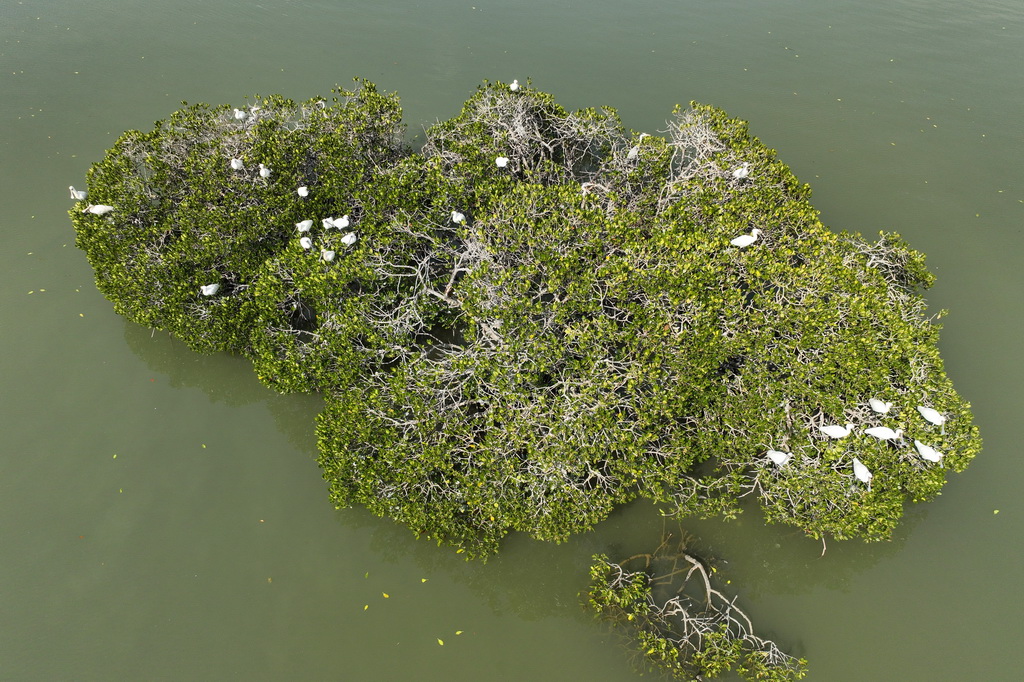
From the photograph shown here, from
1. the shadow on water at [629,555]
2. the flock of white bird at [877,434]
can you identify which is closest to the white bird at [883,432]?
the flock of white bird at [877,434]

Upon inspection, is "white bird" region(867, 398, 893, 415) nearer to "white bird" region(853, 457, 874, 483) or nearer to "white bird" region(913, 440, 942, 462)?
"white bird" region(913, 440, 942, 462)

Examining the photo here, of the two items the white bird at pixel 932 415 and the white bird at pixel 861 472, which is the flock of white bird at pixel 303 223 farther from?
the white bird at pixel 932 415

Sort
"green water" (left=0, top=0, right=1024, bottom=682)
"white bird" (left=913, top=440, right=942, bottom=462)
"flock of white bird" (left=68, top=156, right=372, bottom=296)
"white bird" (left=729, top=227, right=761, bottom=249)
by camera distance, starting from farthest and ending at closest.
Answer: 1. "flock of white bird" (left=68, top=156, right=372, bottom=296)
2. "white bird" (left=729, top=227, right=761, bottom=249)
3. "green water" (left=0, top=0, right=1024, bottom=682)
4. "white bird" (left=913, top=440, right=942, bottom=462)

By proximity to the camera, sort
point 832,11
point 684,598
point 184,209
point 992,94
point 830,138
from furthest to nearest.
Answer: point 832,11 < point 992,94 < point 830,138 < point 184,209 < point 684,598

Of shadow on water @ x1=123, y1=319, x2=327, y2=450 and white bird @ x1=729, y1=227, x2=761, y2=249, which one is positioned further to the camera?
shadow on water @ x1=123, y1=319, x2=327, y2=450

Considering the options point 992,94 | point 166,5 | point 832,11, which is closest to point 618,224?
point 992,94

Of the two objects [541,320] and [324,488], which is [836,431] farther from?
[324,488]

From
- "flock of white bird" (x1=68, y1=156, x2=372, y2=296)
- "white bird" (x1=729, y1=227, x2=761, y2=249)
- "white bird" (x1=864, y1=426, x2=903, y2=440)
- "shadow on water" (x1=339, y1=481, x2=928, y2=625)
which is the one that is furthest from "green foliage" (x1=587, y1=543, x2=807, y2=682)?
"flock of white bird" (x1=68, y1=156, x2=372, y2=296)

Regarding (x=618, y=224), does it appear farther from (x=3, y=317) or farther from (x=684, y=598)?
(x=3, y=317)
